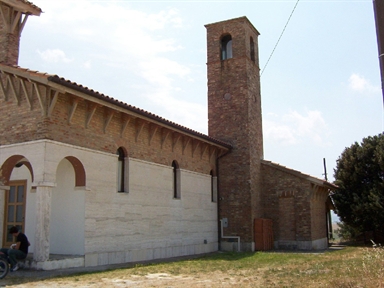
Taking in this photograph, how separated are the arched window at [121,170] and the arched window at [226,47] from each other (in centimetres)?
964

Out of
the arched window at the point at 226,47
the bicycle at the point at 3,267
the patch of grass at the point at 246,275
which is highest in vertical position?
the arched window at the point at 226,47

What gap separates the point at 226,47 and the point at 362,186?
34.6 ft

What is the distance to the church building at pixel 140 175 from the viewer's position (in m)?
11.6

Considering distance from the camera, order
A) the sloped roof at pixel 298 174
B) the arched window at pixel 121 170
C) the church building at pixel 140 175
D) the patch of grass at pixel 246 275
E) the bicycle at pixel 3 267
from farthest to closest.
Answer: the sloped roof at pixel 298 174, the arched window at pixel 121 170, the church building at pixel 140 175, the bicycle at pixel 3 267, the patch of grass at pixel 246 275

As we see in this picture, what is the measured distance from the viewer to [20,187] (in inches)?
544

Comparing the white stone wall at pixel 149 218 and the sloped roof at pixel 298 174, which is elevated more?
the sloped roof at pixel 298 174

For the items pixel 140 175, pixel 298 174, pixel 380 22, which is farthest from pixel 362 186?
pixel 380 22

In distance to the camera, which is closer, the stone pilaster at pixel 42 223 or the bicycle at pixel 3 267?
the bicycle at pixel 3 267

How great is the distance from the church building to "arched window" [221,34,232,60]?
0.07 meters

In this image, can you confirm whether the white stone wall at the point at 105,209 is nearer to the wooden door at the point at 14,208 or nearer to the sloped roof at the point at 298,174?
the wooden door at the point at 14,208

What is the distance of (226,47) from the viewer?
862 inches

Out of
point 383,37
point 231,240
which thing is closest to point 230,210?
point 231,240

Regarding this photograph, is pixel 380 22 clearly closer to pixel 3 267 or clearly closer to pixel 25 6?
pixel 3 267

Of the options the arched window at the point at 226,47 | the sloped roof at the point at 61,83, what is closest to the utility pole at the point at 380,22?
the sloped roof at the point at 61,83
